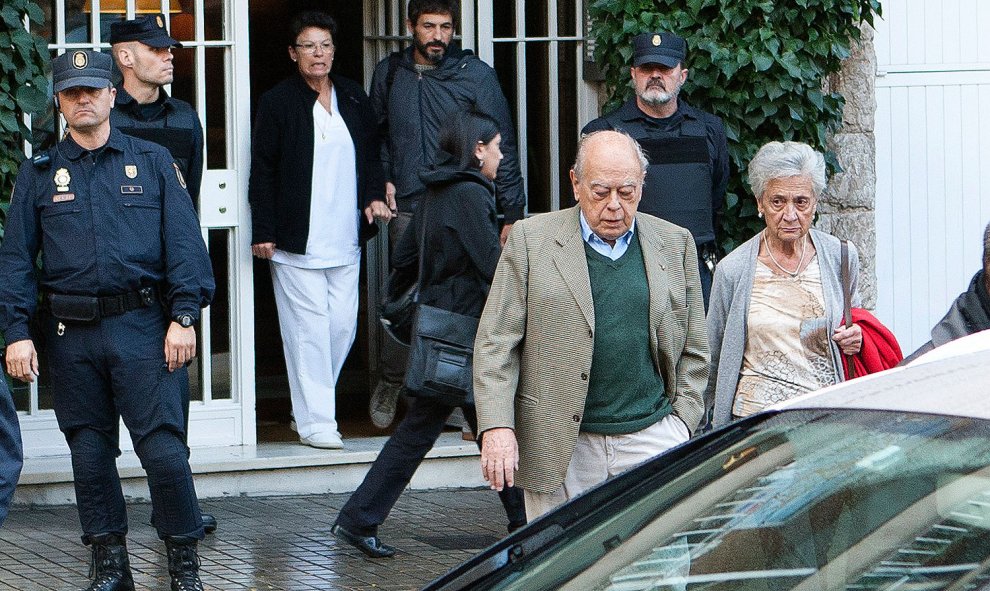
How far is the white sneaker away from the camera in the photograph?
842 cm

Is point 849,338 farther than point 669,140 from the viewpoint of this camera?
No

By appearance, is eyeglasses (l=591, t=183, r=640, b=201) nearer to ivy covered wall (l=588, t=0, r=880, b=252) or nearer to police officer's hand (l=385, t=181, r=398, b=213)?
ivy covered wall (l=588, t=0, r=880, b=252)

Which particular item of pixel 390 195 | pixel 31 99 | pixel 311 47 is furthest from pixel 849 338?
pixel 31 99

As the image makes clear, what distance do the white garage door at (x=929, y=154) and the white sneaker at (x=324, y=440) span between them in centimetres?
312

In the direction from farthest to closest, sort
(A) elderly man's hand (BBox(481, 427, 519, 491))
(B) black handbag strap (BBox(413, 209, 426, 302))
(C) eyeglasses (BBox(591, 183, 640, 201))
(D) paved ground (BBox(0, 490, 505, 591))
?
(B) black handbag strap (BBox(413, 209, 426, 302))
(D) paved ground (BBox(0, 490, 505, 591))
(C) eyeglasses (BBox(591, 183, 640, 201))
(A) elderly man's hand (BBox(481, 427, 519, 491))

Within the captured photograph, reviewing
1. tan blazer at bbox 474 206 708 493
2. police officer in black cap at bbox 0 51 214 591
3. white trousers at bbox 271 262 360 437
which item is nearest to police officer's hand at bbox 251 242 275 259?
white trousers at bbox 271 262 360 437

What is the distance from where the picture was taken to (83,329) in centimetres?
613

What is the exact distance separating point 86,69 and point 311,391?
2.70 metres

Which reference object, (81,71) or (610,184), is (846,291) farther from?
(81,71)

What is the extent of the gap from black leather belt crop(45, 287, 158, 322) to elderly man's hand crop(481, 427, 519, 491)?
1.77 meters

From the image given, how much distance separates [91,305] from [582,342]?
2022 millimetres

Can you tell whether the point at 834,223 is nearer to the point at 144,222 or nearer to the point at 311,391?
the point at 311,391

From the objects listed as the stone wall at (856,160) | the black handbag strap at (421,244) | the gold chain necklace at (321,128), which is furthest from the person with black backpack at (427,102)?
the stone wall at (856,160)

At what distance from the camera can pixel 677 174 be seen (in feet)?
24.8
